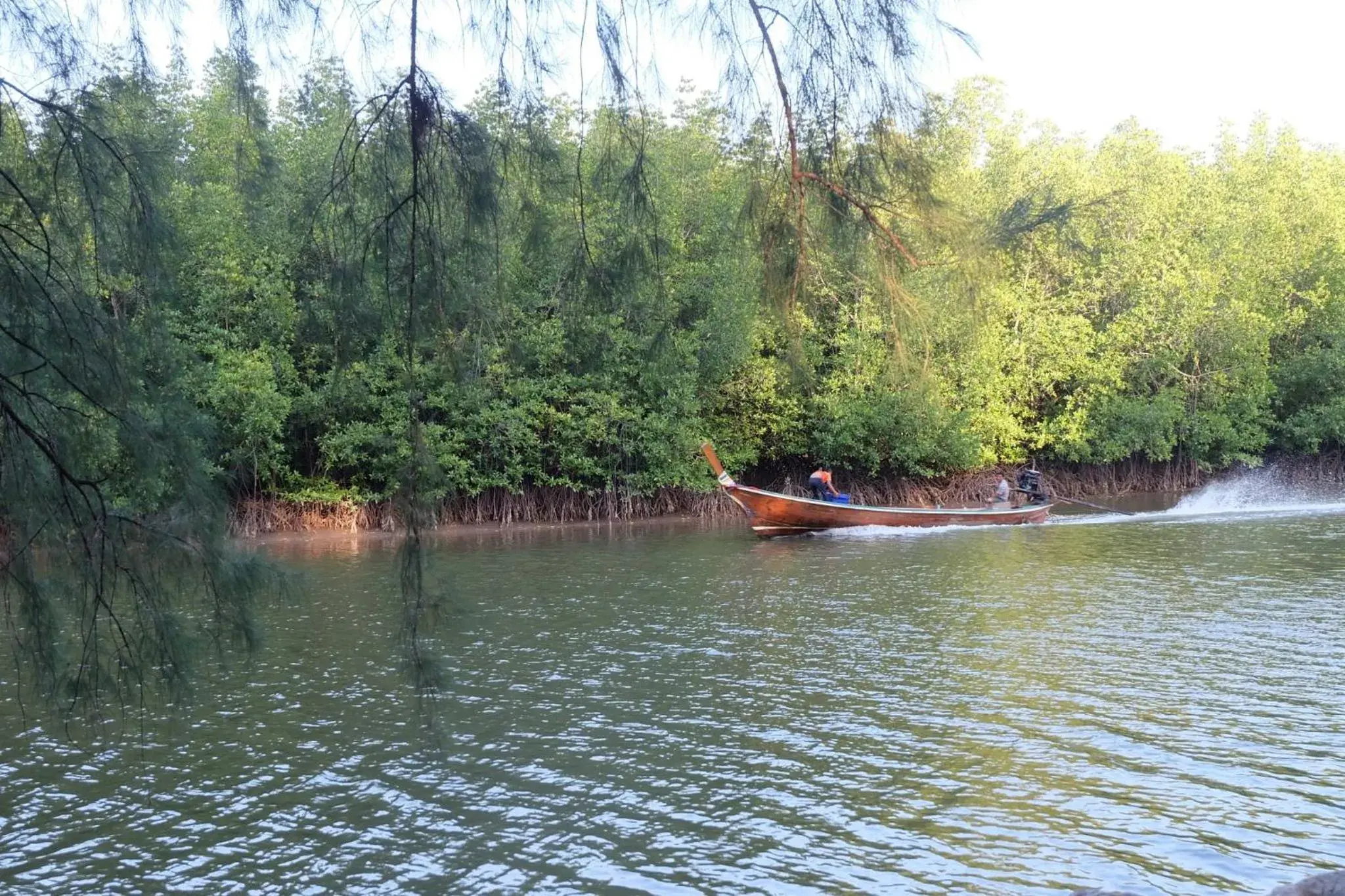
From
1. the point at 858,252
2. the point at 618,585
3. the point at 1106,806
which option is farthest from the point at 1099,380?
the point at 858,252

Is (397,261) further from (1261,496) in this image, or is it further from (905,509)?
(1261,496)

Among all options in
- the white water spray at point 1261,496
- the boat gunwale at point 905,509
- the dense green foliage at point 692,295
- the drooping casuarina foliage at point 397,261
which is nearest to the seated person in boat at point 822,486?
the boat gunwale at point 905,509

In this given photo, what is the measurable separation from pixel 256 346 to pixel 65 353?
19.7 metres

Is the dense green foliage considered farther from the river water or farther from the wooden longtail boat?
the wooden longtail boat

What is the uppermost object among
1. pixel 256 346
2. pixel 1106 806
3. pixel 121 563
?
pixel 256 346

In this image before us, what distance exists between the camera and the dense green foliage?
162 inches

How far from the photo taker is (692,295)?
2128 centimetres

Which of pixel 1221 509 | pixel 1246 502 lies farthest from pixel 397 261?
pixel 1246 502

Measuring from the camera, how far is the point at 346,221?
4145 mm

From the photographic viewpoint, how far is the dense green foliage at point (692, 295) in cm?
412

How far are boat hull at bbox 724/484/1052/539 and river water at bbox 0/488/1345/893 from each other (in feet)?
27.8

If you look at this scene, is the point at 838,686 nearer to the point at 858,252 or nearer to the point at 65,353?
the point at 858,252

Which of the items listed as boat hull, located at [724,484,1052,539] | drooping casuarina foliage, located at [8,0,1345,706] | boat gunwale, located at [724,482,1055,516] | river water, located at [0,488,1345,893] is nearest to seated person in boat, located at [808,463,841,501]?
boat gunwale, located at [724,482,1055,516]

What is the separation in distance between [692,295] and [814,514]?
5224 millimetres
